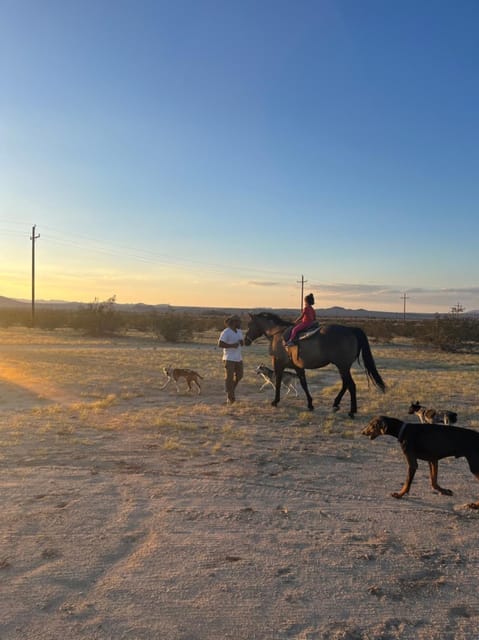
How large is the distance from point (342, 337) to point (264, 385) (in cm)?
377

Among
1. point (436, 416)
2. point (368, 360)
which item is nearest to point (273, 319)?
point (368, 360)

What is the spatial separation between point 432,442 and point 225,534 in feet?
8.17

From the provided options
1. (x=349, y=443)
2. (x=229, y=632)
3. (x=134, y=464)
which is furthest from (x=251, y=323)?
(x=229, y=632)

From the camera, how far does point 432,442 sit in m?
5.37

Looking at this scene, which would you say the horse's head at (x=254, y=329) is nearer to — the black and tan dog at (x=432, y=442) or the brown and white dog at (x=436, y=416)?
the brown and white dog at (x=436, y=416)

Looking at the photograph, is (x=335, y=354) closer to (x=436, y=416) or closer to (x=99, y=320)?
(x=436, y=416)

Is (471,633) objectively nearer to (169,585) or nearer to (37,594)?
(169,585)

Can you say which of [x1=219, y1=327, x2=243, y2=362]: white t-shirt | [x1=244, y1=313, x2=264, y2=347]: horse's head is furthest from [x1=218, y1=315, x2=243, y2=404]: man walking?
[x1=244, y1=313, x2=264, y2=347]: horse's head

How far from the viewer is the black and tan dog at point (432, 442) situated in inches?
204

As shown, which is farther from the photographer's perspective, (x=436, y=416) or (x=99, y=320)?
(x=99, y=320)

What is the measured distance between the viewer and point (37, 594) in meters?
3.60

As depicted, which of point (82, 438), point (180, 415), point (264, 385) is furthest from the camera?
point (264, 385)

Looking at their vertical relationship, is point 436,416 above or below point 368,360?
below

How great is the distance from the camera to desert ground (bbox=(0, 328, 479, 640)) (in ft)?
11.0
